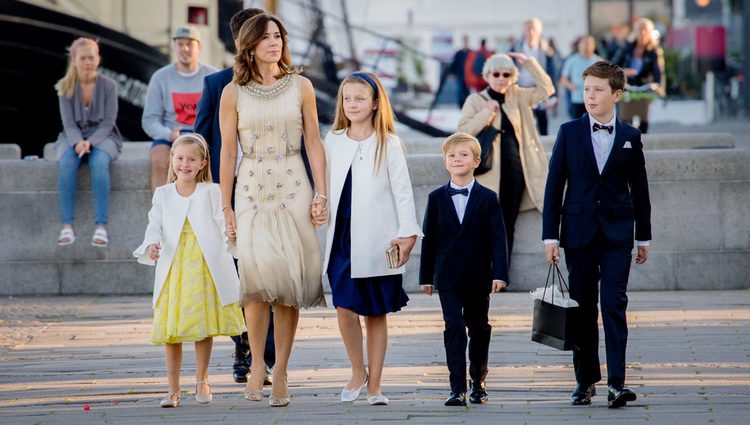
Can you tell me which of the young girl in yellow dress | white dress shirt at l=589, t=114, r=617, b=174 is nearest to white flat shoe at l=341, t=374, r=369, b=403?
the young girl in yellow dress

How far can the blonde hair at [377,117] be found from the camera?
700 cm

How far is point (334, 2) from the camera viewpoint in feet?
85.7

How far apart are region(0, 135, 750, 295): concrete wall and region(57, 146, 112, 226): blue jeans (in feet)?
0.59

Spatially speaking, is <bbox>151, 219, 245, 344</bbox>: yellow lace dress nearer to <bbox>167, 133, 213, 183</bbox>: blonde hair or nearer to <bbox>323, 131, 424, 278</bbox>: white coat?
<bbox>167, 133, 213, 183</bbox>: blonde hair

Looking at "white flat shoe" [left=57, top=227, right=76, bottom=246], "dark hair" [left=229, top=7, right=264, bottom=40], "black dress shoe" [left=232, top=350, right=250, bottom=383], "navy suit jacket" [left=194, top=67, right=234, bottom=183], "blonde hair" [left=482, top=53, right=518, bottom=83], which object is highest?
"blonde hair" [left=482, top=53, right=518, bottom=83]

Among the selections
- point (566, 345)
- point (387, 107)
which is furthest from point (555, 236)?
point (387, 107)

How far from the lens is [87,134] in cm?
1123

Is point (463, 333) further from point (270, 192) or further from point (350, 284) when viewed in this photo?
point (270, 192)

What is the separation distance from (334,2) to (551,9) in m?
16.6

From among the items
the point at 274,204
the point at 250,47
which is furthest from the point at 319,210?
the point at 250,47

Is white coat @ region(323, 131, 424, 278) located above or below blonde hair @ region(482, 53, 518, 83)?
below

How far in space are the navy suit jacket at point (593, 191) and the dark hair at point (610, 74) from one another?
20 cm

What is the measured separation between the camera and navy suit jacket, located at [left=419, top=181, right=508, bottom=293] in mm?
7008

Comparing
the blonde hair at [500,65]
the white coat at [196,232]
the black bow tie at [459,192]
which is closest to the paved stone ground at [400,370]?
the white coat at [196,232]
